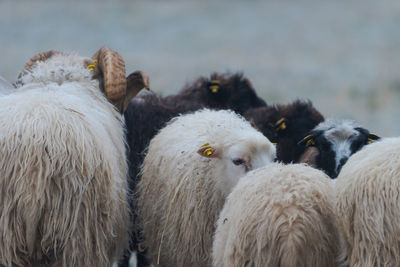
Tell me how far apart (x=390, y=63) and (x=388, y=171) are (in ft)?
62.1

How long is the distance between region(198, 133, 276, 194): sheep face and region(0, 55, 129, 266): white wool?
77 centimetres

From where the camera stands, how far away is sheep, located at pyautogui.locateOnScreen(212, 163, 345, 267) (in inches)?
126

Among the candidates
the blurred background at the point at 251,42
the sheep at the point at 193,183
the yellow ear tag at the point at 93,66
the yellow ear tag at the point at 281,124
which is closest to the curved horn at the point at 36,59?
the yellow ear tag at the point at 93,66

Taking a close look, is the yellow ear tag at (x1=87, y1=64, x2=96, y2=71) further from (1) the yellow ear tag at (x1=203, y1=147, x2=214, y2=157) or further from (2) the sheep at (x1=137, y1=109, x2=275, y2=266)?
(1) the yellow ear tag at (x1=203, y1=147, x2=214, y2=157)

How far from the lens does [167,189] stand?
4.47 meters

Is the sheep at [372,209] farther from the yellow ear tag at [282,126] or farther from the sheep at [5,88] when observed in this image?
the sheep at [5,88]

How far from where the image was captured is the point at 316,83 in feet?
62.5

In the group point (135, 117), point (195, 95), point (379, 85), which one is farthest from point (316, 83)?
point (135, 117)

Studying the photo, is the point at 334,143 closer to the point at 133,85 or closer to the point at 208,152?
the point at 208,152

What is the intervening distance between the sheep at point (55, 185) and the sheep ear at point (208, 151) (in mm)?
611

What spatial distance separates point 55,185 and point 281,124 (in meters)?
2.92

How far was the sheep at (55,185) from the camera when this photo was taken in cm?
351

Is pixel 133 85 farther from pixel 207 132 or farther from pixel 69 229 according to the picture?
pixel 69 229

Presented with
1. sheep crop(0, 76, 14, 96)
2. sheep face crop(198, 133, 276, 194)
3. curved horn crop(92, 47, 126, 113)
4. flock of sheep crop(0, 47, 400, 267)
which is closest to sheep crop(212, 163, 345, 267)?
flock of sheep crop(0, 47, 400, 267)
